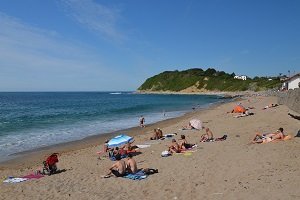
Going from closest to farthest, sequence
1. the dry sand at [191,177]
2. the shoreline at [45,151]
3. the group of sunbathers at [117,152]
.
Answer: the dry sand at [191,177] < the group of sunbathers at [117,152] < the shoreline at [45,151]

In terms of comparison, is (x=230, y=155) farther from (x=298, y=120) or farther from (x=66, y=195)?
(x=298, y=120)

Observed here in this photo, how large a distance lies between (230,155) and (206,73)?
180392 mm

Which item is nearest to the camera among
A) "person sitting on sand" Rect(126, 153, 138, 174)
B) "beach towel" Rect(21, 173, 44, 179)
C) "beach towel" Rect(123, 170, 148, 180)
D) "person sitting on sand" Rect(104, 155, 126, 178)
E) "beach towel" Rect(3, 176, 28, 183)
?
"beach towel" Rect(123, 170, 148, 180)

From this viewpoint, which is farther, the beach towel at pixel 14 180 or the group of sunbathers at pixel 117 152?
the group of sunbathers at pixel 117 152

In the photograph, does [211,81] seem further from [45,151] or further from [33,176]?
[33,176]

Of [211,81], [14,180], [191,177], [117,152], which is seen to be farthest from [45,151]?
[211,81]

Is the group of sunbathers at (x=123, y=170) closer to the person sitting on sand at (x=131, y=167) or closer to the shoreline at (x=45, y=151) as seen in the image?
the person sitting on sand at (x=131, y=167)

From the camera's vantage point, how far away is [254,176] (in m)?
11.5

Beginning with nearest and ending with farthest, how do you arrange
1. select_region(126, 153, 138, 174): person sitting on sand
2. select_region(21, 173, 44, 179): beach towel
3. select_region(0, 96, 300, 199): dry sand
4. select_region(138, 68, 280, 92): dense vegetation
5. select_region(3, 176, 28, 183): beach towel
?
select_region(0, 96, 300, 199): dry sand, select_region(126, 153, 138, 174): person sitting on sand, select_region(3, 176, 28, 183): beach towel, select_region(21, 173, 44, 179): beach towel, select_region(138, 68, 280, 92): dense vegetation

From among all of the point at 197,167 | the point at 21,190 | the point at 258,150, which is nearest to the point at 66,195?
the point at 21,190

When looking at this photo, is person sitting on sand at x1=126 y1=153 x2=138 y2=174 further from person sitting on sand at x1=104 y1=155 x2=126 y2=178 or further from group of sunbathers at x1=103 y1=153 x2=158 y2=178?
person sitting on sand at x1=104 y1=155 x2=126 y2=178

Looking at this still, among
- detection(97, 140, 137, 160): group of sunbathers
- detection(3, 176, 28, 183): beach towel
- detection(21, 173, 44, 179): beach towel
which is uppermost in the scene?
detection(97, 140, 137, 160): group of sunbathers

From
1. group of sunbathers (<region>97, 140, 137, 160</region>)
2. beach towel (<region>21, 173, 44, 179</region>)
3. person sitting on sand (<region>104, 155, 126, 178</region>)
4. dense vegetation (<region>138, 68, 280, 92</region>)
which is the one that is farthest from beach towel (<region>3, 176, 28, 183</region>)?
dense vegetation (<region>138, 68, 280, 92</region>)

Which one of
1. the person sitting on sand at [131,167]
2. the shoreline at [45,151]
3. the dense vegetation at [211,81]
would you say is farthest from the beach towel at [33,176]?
the dense vegetation at [211,81]
